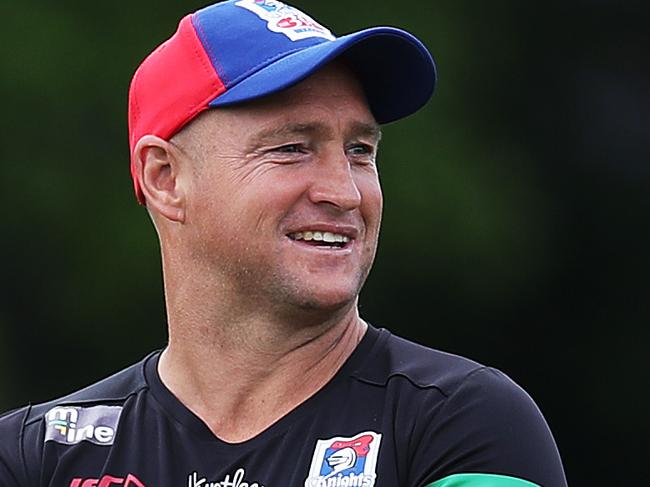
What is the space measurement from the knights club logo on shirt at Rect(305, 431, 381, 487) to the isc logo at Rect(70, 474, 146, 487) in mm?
392

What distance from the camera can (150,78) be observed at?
12.4 ft

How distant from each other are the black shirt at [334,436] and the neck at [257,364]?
0.04 m

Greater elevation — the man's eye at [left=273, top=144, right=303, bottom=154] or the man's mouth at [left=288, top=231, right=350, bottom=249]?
the man's eye at [left=273, top=144, right=303, bottom=154]

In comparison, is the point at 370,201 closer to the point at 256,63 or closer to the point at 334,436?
the point at 256,63

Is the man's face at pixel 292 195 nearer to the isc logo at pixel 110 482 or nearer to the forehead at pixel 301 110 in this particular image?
the forehead at pixel 301 110

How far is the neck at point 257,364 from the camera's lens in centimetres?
357

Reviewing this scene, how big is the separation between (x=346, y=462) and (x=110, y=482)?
20.5 inches

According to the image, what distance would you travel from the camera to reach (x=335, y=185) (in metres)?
3.50

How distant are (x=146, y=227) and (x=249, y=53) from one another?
657 cm

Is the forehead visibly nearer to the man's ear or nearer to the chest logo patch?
the man's ear

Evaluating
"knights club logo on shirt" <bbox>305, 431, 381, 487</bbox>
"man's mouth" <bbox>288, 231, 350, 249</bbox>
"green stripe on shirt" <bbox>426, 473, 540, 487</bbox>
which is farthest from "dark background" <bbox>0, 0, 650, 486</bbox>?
"green stripe on shirt" <bbox>426, 473, 540, 487</bbox>

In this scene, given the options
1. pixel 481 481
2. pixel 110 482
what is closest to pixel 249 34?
pixel 110 482

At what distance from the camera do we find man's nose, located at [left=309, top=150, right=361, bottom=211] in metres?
3.49

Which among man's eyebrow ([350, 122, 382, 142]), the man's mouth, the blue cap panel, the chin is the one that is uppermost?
the blue cap panel
